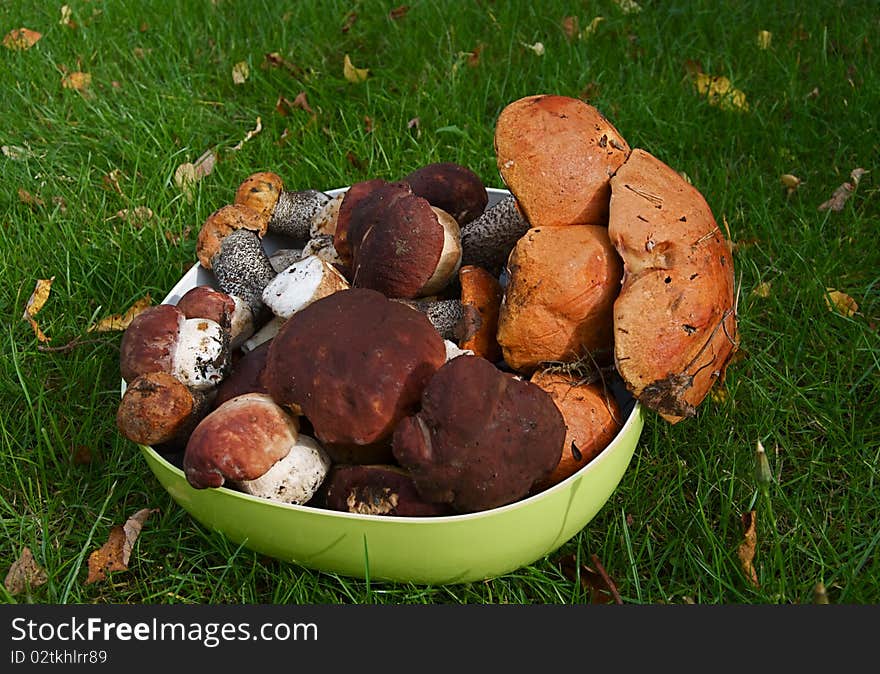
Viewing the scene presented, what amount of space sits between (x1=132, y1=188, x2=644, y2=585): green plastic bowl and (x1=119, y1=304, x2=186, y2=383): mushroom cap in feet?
0.67

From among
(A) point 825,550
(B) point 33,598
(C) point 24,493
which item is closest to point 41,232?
(C) point 24,493

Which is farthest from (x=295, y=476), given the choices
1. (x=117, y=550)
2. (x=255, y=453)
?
(x=117, y=550)

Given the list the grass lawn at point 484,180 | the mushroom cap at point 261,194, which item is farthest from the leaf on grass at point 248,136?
the mushroom cap at point 261,194

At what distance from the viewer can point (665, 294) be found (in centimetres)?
202

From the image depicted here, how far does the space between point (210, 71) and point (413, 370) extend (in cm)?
293

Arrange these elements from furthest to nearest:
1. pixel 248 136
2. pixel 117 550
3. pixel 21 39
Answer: pixel 21 39 < pixel 248 136 < pixel 117 550

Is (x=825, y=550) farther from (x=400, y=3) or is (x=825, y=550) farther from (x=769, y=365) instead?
(x=400, y=3)

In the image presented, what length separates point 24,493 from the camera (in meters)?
2.43

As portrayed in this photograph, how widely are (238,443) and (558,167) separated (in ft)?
3.39

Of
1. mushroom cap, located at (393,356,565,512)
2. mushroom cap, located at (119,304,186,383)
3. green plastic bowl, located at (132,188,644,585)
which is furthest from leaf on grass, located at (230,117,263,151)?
mushroom cap, located at (393,356,565,512)

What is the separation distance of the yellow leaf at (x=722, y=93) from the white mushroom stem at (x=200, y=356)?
2.66m

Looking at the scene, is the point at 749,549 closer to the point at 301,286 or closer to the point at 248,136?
the point at 301,286

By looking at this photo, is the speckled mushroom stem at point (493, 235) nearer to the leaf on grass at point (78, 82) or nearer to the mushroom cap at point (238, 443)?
the mushroom cap at point (238, 443)

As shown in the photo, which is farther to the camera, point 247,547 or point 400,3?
point 400,3
